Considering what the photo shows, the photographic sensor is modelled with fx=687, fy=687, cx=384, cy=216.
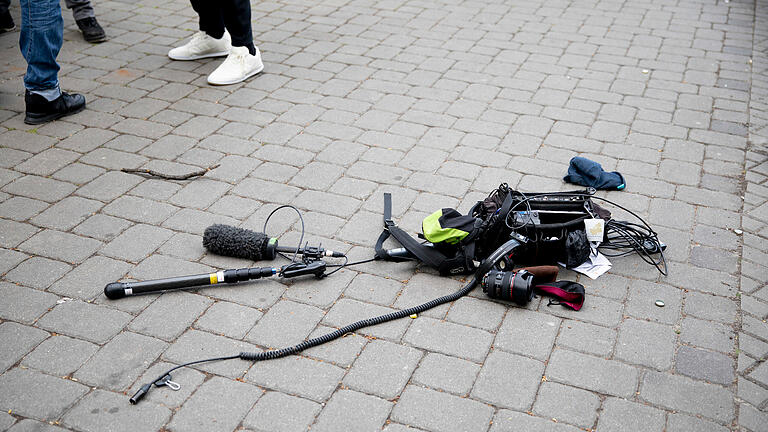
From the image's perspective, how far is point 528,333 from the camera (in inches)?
127

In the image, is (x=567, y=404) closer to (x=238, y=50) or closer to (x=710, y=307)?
(x=710, y=307)

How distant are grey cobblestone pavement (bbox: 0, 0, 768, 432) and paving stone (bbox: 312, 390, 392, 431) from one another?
0.01 metres

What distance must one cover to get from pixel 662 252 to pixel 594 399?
127 centimetres

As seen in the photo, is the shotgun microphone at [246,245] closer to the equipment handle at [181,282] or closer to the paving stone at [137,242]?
the equipment handle at [181,282]

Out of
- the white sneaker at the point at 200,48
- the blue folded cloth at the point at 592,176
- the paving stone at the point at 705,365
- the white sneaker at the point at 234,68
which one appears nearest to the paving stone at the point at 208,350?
the paving stone at the point at 705,365

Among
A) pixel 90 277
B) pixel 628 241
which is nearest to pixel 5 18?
pixel 90 277

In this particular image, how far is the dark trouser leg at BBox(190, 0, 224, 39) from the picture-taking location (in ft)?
19.3

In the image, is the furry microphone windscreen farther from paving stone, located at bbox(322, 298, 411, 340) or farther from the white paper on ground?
the white paper on ground

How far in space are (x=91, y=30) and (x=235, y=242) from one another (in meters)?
4.04

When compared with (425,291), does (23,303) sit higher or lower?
higher

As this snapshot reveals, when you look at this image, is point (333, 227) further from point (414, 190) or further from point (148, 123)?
point (148, 123)

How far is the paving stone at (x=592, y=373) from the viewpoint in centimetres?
293

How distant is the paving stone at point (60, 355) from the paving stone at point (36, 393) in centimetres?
4

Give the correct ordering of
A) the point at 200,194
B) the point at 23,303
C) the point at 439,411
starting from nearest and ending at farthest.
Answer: the point at 439,411, the point at 23,303, the point at 200,194
